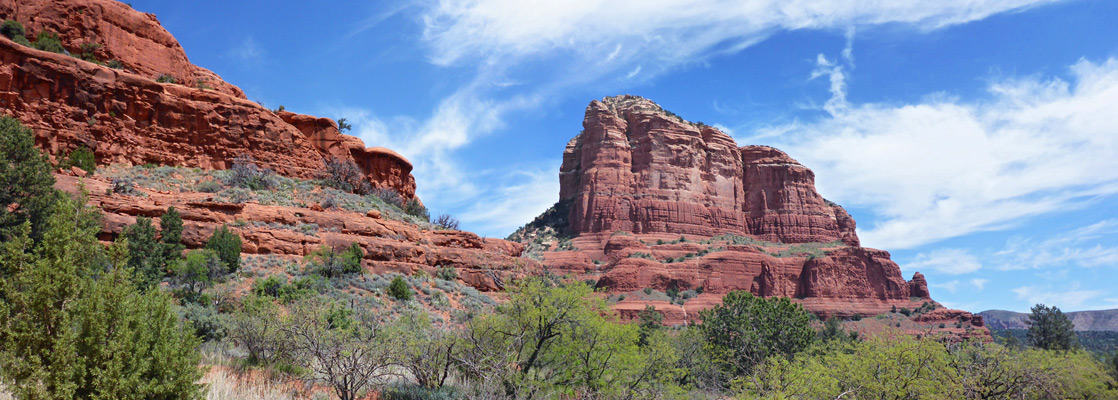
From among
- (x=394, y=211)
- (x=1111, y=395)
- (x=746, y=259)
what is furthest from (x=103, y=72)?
(x=746, y=259)

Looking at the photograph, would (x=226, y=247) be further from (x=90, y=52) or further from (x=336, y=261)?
(x=90, y=52)

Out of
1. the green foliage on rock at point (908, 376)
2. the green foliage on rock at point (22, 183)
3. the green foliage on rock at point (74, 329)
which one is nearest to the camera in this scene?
the green foliage on rock at point (74, 329)

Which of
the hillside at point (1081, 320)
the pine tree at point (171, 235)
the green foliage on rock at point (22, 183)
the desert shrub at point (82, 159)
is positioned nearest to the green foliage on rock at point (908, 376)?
the pine tree at point (171, 235)

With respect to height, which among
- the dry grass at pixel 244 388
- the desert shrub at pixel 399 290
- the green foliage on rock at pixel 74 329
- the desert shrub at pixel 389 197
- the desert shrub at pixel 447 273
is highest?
the desert shrub at pixel 389 197

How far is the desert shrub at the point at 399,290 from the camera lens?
2831cm

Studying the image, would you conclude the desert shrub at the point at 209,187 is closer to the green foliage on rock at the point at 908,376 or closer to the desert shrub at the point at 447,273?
the desert shrub at the point at 447,273

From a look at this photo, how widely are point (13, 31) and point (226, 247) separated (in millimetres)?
19807

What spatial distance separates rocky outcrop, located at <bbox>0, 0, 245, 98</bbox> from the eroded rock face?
203 feet

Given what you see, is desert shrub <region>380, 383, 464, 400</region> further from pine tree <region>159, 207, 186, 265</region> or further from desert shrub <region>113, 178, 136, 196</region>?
desert shrub <region>113, 178, 136, 196</region>

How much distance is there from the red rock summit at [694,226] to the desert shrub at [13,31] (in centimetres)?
5674

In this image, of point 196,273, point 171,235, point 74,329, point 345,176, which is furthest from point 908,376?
point 345,176

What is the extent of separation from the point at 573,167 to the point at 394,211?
219 feet

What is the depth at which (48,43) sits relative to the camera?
103ft

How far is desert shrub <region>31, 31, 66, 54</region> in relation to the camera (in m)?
31.1
